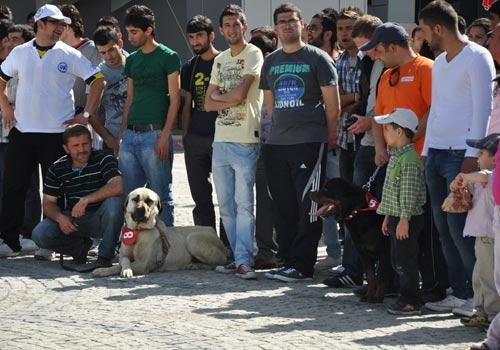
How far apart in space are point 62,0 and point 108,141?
1649cm

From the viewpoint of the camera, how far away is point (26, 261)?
1089 cm

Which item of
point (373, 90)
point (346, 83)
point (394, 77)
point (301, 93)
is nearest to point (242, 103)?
point (301, 93)

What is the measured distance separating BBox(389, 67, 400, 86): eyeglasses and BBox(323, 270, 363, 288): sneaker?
5.18 ft

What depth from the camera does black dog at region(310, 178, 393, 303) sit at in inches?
343

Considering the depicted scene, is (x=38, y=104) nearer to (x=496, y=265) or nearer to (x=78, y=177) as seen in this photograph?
(x=78, y=177)

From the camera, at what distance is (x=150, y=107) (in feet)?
35.5

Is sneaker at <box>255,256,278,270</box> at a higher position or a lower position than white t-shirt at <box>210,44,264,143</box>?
lower

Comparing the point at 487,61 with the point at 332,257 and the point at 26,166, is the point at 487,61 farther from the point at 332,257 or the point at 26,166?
the point at 26,166

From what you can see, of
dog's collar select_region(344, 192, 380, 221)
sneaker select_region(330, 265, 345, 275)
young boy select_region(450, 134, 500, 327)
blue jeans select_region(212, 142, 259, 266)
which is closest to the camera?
young boy select_region(450, 134, 500, 327)

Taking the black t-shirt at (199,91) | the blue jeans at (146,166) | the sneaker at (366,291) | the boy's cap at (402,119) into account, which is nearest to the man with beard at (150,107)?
the blue jeans at (146,166)

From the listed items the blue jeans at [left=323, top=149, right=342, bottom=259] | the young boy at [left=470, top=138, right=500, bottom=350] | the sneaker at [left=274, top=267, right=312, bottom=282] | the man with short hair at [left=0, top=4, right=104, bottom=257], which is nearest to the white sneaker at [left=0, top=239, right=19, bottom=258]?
the man with short hair at [left=0, top=4, right=104, bottom=257]

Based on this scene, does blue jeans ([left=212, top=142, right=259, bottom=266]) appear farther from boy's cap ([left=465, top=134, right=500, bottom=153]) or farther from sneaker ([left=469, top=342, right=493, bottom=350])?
sneaker ([left=469, top=342, right=493, bottom=350])

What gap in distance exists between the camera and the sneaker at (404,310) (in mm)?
8219

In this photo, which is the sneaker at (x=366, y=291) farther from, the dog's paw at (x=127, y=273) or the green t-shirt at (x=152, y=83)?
the green t-shirt at (x=152, y=83)
